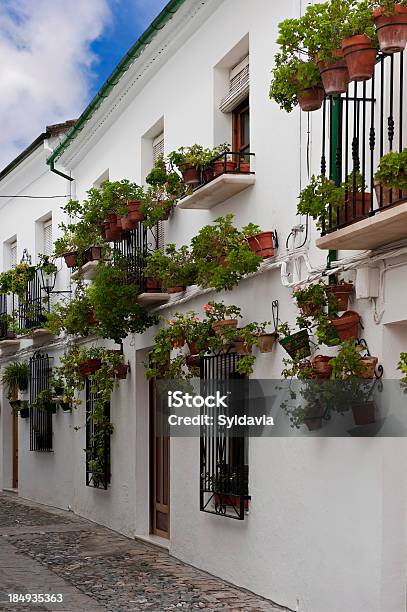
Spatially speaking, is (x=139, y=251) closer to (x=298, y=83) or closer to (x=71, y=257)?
(x=71, y=257)

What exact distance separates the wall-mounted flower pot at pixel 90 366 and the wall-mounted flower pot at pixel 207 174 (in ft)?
15.5

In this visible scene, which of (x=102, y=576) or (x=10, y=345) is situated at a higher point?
(x=10, y=345)

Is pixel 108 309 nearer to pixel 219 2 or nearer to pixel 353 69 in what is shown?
pixel 219 2

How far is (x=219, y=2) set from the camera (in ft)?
35.0

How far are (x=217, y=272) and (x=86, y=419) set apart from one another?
6810mm

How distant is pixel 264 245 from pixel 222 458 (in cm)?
227

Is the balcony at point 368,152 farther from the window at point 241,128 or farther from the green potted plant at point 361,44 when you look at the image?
the window at point 241,128

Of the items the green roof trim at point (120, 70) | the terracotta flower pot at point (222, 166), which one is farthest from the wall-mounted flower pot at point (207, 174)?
the green roof trim at point (120, 70)

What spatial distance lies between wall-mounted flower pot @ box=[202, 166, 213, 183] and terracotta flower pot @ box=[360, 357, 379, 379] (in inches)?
132

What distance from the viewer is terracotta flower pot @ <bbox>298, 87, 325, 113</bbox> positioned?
23.8 feet

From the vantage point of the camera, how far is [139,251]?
489 inches

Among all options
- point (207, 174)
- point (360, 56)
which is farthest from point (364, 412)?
point (207, 174)

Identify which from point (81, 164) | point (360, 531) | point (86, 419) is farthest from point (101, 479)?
point (360, 531)

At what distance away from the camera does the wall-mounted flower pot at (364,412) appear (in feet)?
24.1
